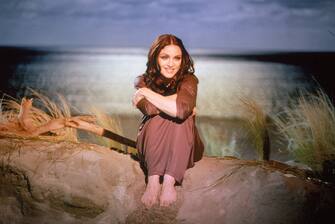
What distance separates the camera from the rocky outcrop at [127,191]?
2.59m

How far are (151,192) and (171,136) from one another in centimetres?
40

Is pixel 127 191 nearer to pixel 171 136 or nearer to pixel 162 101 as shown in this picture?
pixel 171 136

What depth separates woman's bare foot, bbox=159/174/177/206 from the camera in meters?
2.62

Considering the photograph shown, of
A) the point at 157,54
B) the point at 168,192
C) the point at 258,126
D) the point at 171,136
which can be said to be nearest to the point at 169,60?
the point at 157,54

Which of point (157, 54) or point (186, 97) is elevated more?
point (157, 54)

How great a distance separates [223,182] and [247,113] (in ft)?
5.02

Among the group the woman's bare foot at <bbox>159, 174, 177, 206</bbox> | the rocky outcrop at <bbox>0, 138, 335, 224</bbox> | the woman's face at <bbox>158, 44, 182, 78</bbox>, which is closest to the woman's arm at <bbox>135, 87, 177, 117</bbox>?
the woman's face at <bbox>158, 44, 182, 78</bbox>

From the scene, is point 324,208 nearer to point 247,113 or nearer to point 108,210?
point 108,210

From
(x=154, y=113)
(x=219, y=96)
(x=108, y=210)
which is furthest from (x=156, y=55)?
(x=219, y=96)

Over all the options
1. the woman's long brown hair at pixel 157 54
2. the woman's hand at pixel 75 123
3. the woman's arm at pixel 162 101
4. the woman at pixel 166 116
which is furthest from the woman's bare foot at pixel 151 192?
the woman's hand at pixel 75 123

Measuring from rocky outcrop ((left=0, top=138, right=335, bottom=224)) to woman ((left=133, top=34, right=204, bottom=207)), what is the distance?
0.17 m

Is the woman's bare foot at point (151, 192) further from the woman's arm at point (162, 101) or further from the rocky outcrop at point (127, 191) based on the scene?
the woman's arm at point (162, 101)

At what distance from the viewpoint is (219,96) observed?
42.1ft

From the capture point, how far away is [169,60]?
2.81 m
